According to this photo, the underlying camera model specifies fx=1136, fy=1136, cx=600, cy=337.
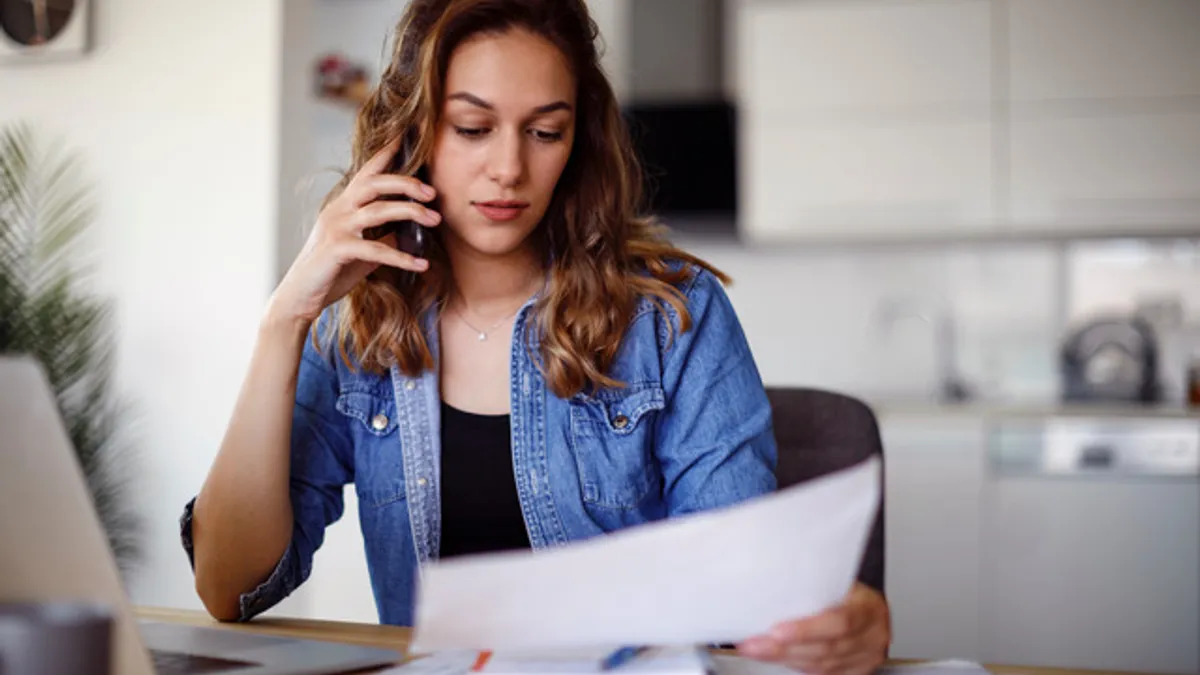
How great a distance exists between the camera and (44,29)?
2.95 meters

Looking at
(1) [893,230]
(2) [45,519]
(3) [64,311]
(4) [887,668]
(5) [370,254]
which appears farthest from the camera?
(1) [893,230]

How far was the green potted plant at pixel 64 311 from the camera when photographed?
2732 mm

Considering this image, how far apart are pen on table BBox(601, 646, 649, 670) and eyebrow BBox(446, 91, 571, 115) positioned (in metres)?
0.68

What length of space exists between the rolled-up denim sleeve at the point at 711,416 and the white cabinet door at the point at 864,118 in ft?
8.43

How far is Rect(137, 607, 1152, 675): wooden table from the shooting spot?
982mm

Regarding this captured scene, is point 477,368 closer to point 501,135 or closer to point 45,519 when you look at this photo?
point 501,135

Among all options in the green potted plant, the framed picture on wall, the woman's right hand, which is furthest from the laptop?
the framed picture on wall

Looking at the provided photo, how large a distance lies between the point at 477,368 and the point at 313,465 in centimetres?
23

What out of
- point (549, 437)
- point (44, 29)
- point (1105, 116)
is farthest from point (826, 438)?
point (1105, 116)

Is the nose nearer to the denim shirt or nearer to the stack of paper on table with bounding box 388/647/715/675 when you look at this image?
the denim shirt

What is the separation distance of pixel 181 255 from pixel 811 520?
248cm

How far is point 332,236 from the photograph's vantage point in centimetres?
123

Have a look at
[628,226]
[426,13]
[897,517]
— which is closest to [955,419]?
[897,517]

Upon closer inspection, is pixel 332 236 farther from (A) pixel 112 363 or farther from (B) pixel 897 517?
(B) pixel 897 517
